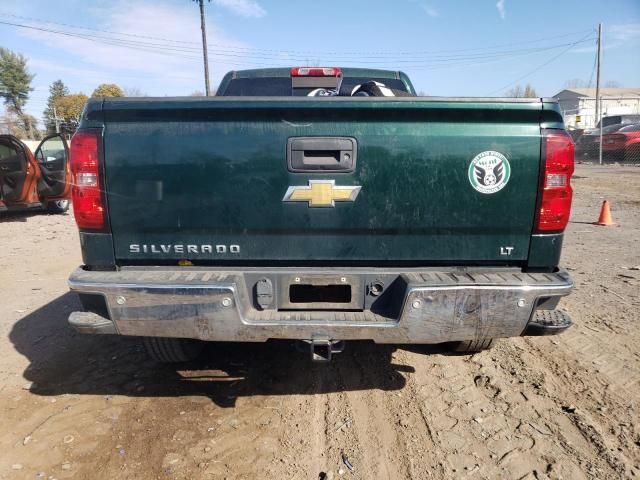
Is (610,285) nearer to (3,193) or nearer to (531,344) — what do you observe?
(531,344)

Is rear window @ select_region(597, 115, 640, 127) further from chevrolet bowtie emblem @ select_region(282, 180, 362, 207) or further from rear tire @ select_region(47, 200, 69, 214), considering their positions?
chevrolet bowtie emblem @ select_region(282, 180, 362, 207)

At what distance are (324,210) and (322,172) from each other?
0.66 feet

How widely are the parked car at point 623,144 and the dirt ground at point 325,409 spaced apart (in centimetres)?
1868

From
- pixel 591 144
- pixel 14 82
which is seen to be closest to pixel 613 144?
pixel 591 144

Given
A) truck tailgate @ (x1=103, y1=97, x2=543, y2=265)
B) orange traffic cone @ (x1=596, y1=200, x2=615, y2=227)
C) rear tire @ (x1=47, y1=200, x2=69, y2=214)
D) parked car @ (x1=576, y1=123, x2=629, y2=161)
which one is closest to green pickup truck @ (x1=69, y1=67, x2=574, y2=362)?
truck tailgate @ (x1=103, y1=97, x2=543, y2=265)

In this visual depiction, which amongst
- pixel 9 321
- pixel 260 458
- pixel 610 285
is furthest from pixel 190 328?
pixel 610 285

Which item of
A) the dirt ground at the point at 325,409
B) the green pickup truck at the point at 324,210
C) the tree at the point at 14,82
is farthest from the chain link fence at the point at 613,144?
the tree at the point at 14,82

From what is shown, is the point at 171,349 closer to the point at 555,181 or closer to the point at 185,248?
the point at 185,248

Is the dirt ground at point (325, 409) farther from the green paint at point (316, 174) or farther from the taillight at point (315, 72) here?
the taillight at point (315, 72)

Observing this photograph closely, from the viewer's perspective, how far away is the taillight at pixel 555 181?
2375 millimetres

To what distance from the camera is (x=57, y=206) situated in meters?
10.7

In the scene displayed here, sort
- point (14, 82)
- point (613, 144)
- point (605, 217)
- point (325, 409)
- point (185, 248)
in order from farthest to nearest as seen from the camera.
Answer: point (14, 82), point (613, 144), point (605, 217), point (325, 409), point (185, 248)

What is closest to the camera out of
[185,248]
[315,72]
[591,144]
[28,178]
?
[185,248]

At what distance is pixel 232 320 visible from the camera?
2348 mm
